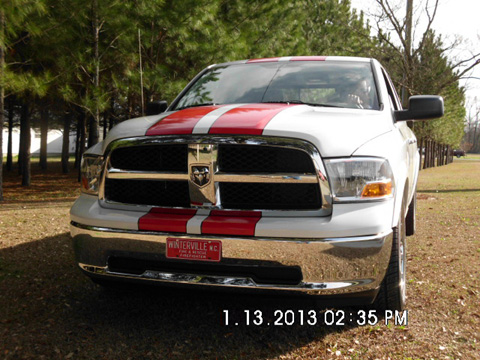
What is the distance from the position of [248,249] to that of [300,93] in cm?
170

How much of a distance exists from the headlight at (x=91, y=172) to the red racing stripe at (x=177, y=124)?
0.42 meters

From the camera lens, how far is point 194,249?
104 inches

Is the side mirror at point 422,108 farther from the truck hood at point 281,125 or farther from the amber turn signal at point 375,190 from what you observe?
the amber turn signal at point 375,190

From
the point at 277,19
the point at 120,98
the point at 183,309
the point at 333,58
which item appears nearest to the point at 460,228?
the point at 333,58

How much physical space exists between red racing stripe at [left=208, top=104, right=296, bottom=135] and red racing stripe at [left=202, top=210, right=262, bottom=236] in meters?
0.45

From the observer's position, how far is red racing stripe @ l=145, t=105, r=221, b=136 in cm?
284

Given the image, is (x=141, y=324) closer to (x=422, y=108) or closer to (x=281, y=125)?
(x=281, y=125)

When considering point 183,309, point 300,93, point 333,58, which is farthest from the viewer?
point 333,58

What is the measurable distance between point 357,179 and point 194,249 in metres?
0.95

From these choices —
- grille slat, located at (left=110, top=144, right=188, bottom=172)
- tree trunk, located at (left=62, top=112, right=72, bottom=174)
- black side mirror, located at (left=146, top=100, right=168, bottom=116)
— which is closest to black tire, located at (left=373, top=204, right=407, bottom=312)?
grille slat, located at (left=110, top=144, right=188, bottom=172)

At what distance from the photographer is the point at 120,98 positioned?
471 inches

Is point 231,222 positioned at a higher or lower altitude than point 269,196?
lower

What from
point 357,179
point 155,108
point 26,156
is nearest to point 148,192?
point 357,179

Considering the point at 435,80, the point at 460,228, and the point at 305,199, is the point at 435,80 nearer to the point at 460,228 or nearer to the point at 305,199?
the point at 460,228
